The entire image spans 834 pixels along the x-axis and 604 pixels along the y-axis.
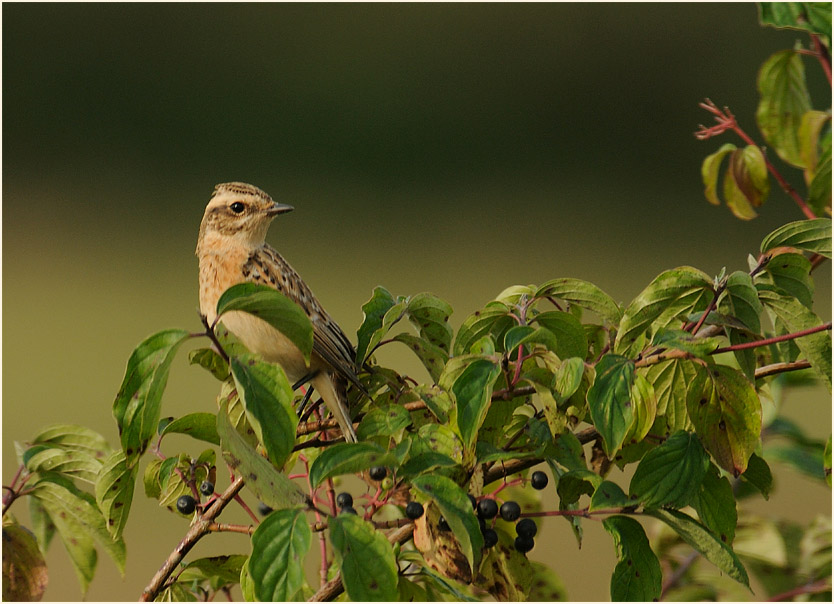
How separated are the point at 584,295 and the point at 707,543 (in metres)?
0.48

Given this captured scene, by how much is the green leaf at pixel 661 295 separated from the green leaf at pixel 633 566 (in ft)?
1.06

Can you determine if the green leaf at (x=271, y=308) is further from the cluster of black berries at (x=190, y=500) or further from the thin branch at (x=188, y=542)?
the cluster of black berries at (x=190, y=500)

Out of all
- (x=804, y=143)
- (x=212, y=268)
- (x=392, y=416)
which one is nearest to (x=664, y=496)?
(x=392, y=416)

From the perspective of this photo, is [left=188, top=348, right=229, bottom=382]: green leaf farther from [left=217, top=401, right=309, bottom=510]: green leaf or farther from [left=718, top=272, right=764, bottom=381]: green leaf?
[left=718, top=272, right=764, bottom=381]: green leaf

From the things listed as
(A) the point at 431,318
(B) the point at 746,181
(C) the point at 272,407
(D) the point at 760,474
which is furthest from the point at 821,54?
(C) the point at 272,407

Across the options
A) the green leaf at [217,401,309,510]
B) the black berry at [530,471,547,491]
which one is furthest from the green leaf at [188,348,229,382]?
the black berry at [530,471,547,491]

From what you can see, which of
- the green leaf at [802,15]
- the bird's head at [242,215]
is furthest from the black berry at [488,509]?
the bird's head at [242,215]

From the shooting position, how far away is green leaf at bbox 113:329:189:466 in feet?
3.99

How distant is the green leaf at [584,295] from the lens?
5.33 ft

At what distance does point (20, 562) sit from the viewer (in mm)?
1764

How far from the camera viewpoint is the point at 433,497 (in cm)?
127

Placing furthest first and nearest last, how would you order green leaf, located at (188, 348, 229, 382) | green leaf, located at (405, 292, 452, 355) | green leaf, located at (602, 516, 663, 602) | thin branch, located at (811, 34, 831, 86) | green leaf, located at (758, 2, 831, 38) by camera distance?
thin branch, located at (811, 34, 831, 86)
green leaf, located at (758, 2, 831, 38)
green leaf, located at (188, 348, 229, 382)
green leaf, located at (405, 292, 452, 355)
green leaf, located at (602, 516, 663, 602)

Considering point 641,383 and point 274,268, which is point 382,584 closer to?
point 641,383

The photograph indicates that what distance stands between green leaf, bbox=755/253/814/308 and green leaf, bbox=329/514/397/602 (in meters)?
0.80
